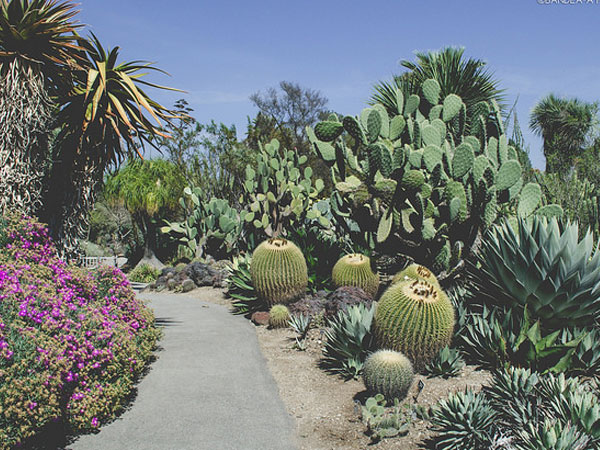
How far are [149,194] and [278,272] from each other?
12.1 metres

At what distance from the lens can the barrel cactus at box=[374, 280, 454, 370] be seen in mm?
5684

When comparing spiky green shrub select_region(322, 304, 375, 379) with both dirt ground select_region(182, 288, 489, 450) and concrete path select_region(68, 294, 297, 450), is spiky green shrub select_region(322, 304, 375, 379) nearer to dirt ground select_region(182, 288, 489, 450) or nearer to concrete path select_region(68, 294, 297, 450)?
dirt ground select_region(182, 288, 489, 450)

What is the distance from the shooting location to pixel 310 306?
9086mm

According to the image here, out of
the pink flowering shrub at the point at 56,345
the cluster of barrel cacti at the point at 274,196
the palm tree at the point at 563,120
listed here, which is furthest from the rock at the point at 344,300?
the palm tree at the point at 563,120

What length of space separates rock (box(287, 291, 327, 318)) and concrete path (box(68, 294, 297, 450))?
3.14 ft

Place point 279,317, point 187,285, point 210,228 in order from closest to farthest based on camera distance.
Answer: point 279,317, point 187,285, point 210,228

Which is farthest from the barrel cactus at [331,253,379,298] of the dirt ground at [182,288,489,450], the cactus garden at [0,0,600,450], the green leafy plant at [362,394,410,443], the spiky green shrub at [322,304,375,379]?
the green leafy plant at [362,394,410,443]

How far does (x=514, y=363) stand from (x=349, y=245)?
6.33m

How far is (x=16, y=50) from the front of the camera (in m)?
8.24

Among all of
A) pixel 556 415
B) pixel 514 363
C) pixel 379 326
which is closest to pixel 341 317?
pixel 379 326

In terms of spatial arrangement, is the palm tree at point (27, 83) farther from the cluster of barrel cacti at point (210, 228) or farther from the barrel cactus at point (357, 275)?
the cluster of barrel cacti at point (210, 228)

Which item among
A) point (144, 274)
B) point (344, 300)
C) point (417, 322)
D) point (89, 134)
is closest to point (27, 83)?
point (89, 134)

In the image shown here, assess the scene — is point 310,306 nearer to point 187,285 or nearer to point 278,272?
point 278,272

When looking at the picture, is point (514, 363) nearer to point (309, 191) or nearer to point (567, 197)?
point (567, 197)
